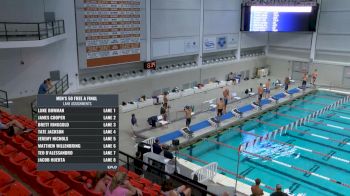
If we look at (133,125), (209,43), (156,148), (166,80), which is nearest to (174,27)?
(166,80)

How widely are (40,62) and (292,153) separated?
35.2 ft

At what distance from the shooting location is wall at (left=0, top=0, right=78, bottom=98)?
12.0m

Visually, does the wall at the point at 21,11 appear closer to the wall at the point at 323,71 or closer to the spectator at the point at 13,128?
the spectator at the point at 13,128

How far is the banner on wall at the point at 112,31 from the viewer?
14.8m

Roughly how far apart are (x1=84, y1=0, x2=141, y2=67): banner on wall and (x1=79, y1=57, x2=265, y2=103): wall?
4.15 feet

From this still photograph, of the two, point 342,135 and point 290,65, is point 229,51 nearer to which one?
point 290,65

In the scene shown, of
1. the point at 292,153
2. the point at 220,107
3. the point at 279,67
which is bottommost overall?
the point at 292,153

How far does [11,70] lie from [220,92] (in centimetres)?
1216

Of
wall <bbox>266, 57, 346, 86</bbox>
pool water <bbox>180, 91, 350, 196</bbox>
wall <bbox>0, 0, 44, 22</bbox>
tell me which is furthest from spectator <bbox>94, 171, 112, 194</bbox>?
wall <bbox>266, 57, 346, 86</bbox>

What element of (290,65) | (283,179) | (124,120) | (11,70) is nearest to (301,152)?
(283,179)

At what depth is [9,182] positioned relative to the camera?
5.36 m

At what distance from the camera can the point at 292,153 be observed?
40.6ft

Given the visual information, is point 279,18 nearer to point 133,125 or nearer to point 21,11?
point 133,125

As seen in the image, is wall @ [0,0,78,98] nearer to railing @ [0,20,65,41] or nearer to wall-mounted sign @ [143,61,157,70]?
railing @ [0,20,65,41]
